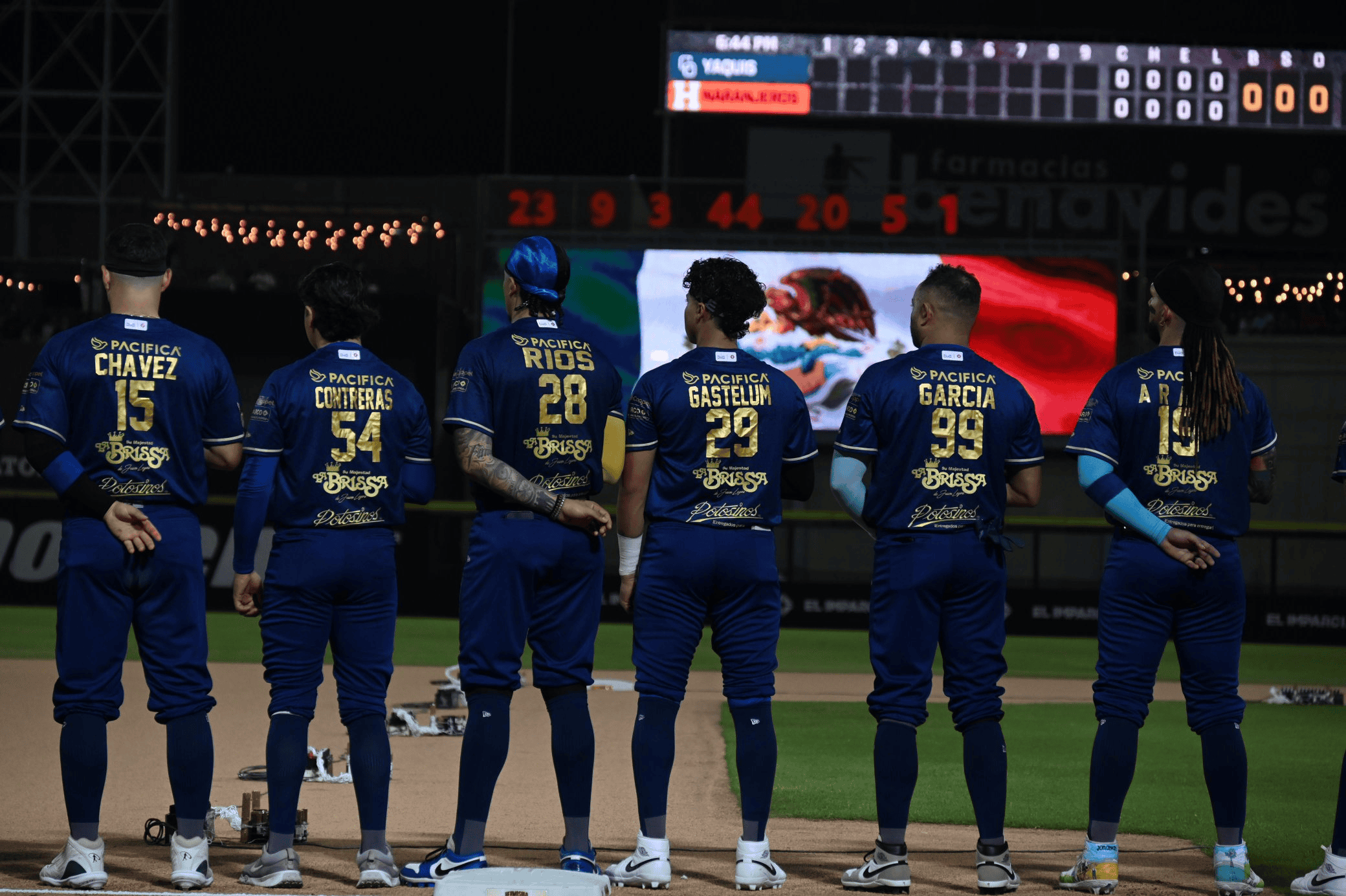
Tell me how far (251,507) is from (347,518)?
0.33 m

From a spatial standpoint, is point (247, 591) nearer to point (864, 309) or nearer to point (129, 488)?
point (129, 488)

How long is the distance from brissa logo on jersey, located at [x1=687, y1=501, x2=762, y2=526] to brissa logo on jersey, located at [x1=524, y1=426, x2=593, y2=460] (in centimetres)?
46

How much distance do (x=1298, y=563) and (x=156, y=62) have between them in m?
21.6

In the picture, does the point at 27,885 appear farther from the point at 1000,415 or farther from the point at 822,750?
the point at 822,750

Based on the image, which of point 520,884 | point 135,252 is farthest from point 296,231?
point 520,884

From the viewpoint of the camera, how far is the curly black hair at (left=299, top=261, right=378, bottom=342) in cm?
552

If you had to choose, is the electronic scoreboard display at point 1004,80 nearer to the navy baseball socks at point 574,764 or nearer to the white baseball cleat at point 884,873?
the navy baseball socks at point 574,764

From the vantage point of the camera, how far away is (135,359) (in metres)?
5.30

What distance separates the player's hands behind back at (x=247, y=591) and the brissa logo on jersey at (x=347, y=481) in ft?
1.31

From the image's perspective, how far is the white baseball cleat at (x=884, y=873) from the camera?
5.34 m

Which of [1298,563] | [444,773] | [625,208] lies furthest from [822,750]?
[625,208]

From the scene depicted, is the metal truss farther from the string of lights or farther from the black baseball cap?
the black baseball cap

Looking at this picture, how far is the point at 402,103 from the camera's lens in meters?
31.0

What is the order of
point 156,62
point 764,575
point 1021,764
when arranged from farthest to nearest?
point 156,62 → point 1021,764 → point 764,575
